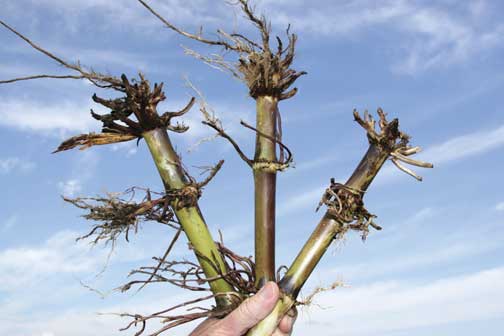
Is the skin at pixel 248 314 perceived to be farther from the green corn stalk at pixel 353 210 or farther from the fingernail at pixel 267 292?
the green corn stalk at pixel 353 210

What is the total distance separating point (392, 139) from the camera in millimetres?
3197

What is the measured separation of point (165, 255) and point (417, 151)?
1465 mm

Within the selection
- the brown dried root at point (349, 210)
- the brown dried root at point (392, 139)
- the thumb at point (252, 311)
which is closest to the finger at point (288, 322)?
the thumb at point (252, 311)

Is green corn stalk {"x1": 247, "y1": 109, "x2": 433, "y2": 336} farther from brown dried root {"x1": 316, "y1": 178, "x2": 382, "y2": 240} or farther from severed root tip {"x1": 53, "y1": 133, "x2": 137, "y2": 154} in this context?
severed root tip {"x1": 53, "y1": 133, "x2": 137, "y2": 154}

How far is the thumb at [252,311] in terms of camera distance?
297 cm

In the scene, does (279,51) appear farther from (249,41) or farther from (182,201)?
(182,201)

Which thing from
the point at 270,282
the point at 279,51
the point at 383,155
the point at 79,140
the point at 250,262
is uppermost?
the point at 279,51

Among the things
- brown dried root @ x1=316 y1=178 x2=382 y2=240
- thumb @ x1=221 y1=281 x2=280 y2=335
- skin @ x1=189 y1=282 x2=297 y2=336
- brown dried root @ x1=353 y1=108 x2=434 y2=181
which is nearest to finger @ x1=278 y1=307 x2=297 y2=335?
skin @ x1=189 y1=282 x2=297 y2=336

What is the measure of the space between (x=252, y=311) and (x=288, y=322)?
254mm

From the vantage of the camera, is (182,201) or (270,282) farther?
(182,201)

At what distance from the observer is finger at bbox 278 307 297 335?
10.2 ft

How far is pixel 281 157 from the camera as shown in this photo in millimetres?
3291

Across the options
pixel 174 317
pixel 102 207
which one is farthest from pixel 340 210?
pixel 102 207

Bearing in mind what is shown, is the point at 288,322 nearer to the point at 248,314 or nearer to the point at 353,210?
the point at 248,314
